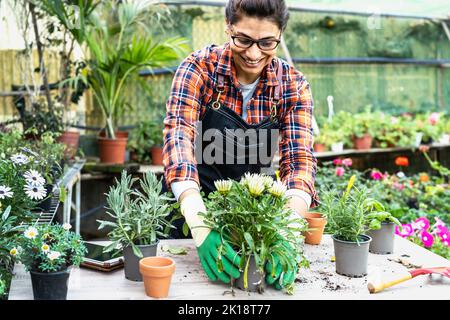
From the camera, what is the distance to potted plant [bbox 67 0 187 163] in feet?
13.9

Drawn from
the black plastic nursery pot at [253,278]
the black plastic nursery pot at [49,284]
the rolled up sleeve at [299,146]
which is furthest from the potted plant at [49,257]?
the rolled up sleeve at [299,146]

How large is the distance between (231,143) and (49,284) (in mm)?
1060

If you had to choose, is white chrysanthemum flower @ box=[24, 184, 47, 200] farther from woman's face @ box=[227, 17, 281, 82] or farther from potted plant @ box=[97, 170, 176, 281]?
woman's face @ box=[227, 17, 281, 82]

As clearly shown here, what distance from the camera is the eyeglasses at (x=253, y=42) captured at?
1.72 meters

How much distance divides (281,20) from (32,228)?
3.48ft

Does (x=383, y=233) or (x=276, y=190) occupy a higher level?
(x=276, y=190)

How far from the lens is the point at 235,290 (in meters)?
1.34


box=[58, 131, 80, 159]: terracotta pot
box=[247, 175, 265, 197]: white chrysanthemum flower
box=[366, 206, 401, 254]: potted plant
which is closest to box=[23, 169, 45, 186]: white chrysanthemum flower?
box=[247, 175, 265, 197]: white chrysanthemum flower

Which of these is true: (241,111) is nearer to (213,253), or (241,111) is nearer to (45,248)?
(213,253)

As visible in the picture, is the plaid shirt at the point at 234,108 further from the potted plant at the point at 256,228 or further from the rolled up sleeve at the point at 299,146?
the potted plant at the point at 256,228

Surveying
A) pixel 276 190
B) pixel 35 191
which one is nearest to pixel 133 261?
pixel 276 190

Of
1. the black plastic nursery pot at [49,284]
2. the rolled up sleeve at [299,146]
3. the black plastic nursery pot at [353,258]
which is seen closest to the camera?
the black plastic nursery pot at [49,284]

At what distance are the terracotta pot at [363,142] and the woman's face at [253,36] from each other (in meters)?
3.81

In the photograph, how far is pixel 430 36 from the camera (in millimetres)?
6621
